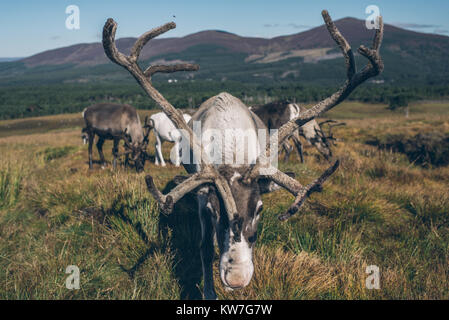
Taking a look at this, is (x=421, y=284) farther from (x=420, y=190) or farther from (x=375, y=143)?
(x=375, y=143)

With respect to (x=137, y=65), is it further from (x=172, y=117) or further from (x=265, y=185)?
(x=265, y=185)

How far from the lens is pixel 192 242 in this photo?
485 cm

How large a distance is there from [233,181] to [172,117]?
1.16 m

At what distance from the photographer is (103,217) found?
17.9 feet

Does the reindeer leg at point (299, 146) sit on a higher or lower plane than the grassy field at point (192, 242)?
higher

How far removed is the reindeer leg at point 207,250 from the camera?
12.2 ft

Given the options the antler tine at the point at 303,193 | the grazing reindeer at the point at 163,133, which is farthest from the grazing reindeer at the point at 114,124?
the antler tine at the point at 303,193

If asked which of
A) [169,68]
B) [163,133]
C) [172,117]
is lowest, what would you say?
[163,133]

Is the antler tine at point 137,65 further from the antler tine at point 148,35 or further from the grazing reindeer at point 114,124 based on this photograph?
the grazing reindeer at point 114,124

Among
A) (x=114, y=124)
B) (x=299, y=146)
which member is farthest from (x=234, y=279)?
(x=114, y=124)

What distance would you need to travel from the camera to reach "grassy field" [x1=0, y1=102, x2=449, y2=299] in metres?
3.66

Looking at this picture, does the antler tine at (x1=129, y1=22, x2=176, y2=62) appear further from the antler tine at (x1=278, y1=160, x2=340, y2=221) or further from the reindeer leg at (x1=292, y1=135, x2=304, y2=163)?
the reindeer leg at (x1=292, y1=135, x2=304, y2=163)

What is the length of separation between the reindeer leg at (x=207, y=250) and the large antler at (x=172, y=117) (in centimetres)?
42
